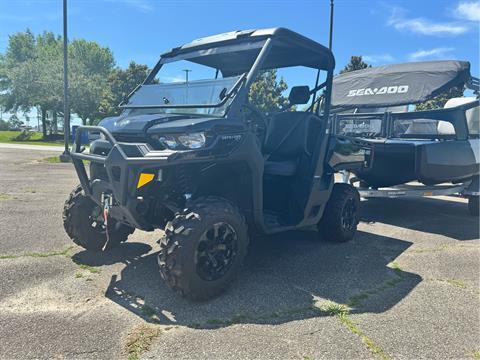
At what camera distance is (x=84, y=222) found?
4.46 meters

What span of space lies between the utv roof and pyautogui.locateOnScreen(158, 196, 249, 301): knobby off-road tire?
174 cm

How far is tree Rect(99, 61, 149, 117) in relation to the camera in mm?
40531

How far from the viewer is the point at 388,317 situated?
3250 mm

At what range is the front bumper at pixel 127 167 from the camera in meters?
3.21

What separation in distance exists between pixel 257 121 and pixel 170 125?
131 cm

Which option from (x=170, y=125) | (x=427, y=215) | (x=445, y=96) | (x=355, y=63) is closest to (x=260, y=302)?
(x=170, y=125)

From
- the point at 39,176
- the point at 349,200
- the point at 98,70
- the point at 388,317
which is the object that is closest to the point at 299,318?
the point at 388,317

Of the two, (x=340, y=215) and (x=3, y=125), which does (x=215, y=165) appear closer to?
(x=340, y=215)

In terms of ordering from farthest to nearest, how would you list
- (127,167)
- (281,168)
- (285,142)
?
1. (285,142)
2. (281,168)
3. (127,167)

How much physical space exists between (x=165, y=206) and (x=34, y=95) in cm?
4202

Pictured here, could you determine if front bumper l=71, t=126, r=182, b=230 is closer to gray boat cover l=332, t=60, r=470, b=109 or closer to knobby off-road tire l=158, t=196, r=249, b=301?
knobby off-road tire l=158, t=196, r=249, b=301

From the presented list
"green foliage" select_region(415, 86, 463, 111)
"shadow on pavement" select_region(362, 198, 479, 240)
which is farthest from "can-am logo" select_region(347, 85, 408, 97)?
"shadow on pavement" select_region(362, 198, 479, 240)

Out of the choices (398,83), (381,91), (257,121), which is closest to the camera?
(257,121)

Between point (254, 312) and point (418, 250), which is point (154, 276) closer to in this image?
point (254, 312)
